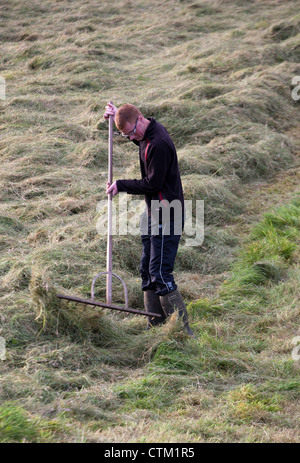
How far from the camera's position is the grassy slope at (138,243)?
312 centimetres

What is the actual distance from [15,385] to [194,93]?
7.14 m

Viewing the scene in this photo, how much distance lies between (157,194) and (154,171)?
0.22m

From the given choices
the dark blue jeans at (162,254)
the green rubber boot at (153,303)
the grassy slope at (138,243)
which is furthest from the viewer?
the green rubber boot at (153,303)

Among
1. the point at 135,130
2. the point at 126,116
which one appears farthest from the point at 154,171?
the point at 126,116

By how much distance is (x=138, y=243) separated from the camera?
5398 millimetres

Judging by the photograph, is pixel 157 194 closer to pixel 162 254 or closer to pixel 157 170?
pixel 157 170

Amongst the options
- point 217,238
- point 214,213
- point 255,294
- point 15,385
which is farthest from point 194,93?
point 15,385

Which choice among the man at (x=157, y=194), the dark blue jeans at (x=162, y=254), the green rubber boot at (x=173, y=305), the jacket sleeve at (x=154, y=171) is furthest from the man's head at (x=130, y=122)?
the green rubber boot at (x=173, y=305)

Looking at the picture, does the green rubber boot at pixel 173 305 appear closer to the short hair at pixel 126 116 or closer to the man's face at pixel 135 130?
the man's face at pixel 135 130

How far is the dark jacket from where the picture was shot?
381 centimetres

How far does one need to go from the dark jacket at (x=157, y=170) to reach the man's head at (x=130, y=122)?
5 cm

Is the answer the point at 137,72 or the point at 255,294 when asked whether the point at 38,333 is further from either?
the point at 137,72

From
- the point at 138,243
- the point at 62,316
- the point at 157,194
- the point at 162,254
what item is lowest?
the point at 138,243

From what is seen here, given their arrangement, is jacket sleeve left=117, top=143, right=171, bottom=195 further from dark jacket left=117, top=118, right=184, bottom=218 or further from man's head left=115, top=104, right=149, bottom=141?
man's head left=115, top=104, right=149, bottom=141
